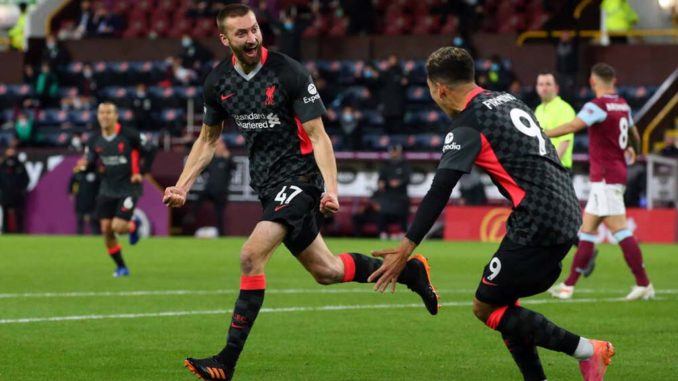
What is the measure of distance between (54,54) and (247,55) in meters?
27.1

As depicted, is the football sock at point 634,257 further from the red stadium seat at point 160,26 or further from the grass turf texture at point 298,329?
the red stadium seat at point 160,26

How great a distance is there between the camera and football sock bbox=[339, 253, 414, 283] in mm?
9219

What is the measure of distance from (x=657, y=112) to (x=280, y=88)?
21.3 m

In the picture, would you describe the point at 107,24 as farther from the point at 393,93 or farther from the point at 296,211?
the point at 296,211

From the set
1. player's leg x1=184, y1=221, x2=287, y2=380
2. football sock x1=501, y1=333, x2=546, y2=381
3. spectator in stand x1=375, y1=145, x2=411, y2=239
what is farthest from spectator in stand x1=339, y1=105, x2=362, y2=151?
football sock x1=501, y1=333, x2=546, y2=381

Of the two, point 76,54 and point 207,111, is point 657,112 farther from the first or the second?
point 207,111

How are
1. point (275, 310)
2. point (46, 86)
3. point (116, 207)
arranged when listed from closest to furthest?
point (275, 310) → point (116, 207) → point (46, 86)

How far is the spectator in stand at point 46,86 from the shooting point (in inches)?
1352

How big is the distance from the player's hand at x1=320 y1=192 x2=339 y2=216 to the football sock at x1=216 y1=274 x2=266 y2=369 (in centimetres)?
57

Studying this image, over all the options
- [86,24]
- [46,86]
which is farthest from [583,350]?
[86,24]

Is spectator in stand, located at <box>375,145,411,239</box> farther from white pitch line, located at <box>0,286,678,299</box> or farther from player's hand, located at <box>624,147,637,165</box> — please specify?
player's hand, located at <box>624,147,637,165</box>

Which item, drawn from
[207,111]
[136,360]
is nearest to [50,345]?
[136,360]

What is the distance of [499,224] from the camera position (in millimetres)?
27172

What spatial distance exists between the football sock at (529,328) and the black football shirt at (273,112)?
6.39 feet
